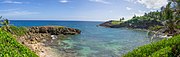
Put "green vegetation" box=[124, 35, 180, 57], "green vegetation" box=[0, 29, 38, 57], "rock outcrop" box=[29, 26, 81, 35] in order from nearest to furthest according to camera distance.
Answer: "green vegetation" box=[0, 29, 38, 57]
"green vegetation" box=[124, 35, 180, 57]
"rock outcrop" box=[29, 26, 81, 35]

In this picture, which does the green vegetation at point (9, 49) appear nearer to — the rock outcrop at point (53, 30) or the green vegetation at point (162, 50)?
the green vegetation at point (162, 50)

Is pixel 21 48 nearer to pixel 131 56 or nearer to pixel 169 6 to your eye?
pixel 131 56

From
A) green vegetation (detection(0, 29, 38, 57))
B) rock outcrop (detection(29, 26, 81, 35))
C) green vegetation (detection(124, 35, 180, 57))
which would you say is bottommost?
rock outcrop (detection(29, 26, 81, 35))

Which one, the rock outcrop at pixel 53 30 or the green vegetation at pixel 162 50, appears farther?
the rock outcrop at pixel 53 30

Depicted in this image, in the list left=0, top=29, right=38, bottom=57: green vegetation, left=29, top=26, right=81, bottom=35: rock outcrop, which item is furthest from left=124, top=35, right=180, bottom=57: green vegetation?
left=29, top=26, right=81, bottom=35: rock outcrop

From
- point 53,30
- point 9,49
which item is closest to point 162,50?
point 9,49

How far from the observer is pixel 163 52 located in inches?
579

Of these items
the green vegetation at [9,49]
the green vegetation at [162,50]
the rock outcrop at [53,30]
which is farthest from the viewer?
the rock outcrop at [53,30]

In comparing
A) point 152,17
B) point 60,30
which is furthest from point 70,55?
point 152,17

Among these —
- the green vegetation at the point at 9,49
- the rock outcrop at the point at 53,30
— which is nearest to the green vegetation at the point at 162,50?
the green vegetation at the point at 9,49

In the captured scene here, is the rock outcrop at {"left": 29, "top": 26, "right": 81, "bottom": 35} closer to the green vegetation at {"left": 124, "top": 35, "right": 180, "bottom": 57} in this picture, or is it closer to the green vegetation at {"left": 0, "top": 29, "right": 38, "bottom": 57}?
the green vegetation at {"left": 0, "top": 29, "right": 38, "bottom": 57}

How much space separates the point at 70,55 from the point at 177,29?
2516 centimetres

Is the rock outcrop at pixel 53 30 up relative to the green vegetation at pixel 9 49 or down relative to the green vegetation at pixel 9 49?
down

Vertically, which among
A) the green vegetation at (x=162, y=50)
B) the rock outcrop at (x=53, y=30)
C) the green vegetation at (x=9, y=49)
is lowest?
the rock outcrop at (x=53, y=30)
